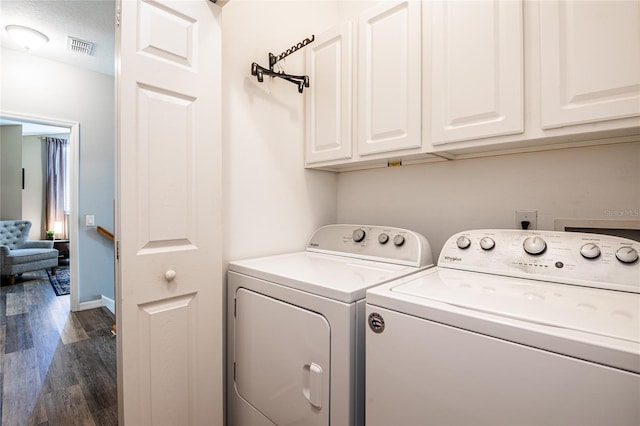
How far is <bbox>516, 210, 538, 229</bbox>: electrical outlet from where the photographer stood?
1.34 m

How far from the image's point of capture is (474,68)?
3.92 ft

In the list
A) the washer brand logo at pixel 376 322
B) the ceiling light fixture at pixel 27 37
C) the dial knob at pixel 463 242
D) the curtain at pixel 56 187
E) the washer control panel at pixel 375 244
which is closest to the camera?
the washer brand logo at pixel 376 322

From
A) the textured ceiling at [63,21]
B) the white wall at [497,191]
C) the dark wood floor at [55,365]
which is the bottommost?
the dark wood floor at [55,365]

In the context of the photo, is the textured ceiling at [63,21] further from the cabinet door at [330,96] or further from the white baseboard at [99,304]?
the white baseboard at [99,304]

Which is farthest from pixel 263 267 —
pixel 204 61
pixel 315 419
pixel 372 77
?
pixel 372 77

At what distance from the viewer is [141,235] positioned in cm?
113

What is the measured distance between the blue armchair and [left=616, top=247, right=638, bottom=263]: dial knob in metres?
6.80

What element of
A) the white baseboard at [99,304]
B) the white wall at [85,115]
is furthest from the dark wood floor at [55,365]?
the white wall at [85,115]

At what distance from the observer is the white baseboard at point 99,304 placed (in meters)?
3.62

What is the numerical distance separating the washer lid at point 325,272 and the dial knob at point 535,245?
0.40 metres

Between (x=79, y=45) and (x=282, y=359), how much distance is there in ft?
11.9

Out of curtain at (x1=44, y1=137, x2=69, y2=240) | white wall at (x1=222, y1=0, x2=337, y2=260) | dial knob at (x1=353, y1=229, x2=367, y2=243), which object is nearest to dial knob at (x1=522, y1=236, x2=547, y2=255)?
dial knob at (x1=353, y1=229, x2=367, y2=243)

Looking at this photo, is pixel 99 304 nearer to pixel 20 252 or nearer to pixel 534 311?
pixel 20 252

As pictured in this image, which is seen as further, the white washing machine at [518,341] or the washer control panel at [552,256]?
the washer control panel at [552,256]
